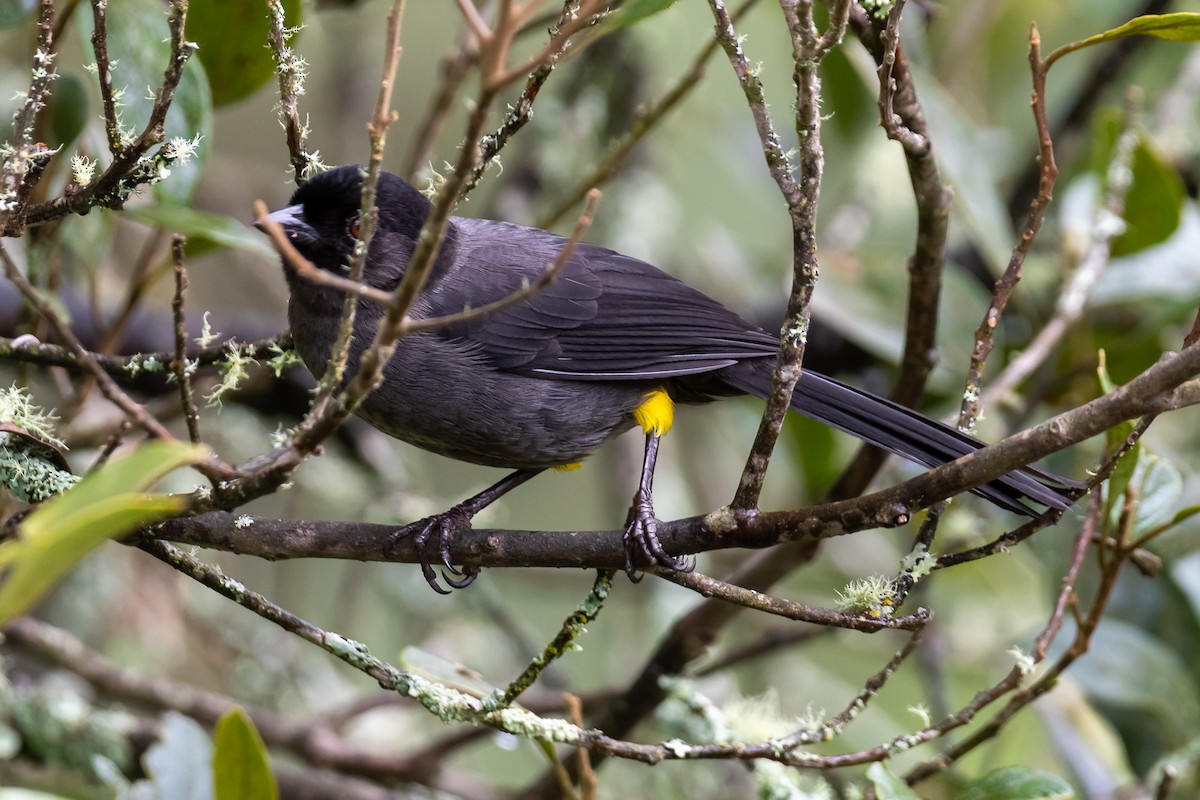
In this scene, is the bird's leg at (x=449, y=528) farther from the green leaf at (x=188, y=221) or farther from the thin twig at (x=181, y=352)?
the green leaf at (x=188, y=221)

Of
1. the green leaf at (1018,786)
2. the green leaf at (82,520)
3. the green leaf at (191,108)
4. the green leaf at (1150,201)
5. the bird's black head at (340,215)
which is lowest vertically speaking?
the green leaf at (82,520)

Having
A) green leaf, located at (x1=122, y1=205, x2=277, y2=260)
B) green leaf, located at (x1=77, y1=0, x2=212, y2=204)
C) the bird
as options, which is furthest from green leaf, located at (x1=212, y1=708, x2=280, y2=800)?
green leaf, located at (x1=77, y1=0, x2=212, y2=204)

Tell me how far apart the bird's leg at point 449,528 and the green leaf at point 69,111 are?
3.42 feet

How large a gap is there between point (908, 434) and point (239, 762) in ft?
4.46

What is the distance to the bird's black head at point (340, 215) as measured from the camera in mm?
2533

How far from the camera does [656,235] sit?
4926 mm

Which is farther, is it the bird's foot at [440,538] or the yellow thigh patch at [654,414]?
the yellow thigh patch at [654,414]

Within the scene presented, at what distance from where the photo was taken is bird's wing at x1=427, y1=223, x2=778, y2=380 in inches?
107

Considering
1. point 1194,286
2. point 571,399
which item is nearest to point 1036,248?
point 1194,286

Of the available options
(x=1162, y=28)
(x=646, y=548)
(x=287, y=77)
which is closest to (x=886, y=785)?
(x=646, y=548)

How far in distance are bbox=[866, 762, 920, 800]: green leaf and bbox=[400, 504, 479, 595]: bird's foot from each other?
2.55 ft

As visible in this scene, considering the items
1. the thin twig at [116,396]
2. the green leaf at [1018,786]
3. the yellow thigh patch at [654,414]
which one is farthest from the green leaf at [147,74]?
the green leaf at [1018,786]

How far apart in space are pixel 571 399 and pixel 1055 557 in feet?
4.09

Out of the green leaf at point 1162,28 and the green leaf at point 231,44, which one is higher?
the green leaf at point 1162,28
